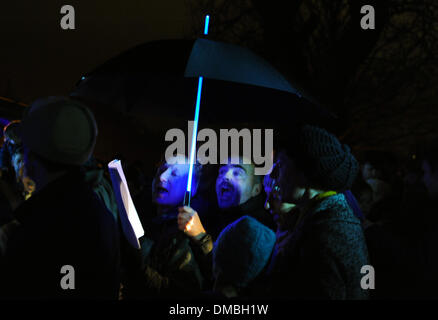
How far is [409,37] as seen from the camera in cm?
949

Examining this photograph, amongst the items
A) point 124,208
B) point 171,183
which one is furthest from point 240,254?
point 171,183

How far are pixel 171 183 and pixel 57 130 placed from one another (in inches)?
77.9

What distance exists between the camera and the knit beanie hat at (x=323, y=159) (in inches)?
80.9

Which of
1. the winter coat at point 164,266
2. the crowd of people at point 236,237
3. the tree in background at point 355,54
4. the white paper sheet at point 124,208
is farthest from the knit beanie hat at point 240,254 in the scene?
the tree in background at point 355,54

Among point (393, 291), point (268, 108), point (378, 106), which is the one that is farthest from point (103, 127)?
point (393, 291)

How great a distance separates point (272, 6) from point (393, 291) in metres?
6.66

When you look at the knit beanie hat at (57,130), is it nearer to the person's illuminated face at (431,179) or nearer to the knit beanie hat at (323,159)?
the knit beanie hat at (323,159)

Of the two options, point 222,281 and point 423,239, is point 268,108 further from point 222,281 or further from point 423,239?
point 222,281

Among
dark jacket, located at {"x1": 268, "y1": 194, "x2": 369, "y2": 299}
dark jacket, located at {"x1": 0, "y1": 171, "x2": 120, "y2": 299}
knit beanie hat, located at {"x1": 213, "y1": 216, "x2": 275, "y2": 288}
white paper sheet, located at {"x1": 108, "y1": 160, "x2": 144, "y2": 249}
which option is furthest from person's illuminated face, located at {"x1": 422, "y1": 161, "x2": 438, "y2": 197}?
dark jacket, located at {"x1": 0, "y1": 171, "x2": 120, "y2": 299}

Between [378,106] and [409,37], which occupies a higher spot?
[409,37]

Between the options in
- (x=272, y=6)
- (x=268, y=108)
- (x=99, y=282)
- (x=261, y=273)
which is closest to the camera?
(x=99, y=282)

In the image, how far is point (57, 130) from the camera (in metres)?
1.79
